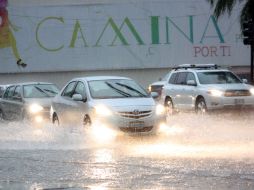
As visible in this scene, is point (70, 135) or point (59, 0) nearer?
point (70, 135)

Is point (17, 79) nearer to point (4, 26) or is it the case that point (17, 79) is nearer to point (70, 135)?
point (4, 26)

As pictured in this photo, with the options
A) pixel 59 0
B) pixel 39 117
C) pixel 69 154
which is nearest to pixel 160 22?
pixel 59 0

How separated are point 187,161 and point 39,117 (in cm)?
994

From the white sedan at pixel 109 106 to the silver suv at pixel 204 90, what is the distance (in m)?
4.86

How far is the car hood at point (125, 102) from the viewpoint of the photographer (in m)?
14.8

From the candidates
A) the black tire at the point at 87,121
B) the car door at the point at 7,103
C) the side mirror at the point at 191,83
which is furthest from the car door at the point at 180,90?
the black tire at the point at 87,121

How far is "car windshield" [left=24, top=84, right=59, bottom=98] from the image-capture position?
21.7m

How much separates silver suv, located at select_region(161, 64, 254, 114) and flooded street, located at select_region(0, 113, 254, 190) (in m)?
3.25

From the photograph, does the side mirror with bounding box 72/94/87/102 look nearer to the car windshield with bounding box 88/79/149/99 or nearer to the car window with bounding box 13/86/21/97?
the car windshield with bounding box 88/79/149/99

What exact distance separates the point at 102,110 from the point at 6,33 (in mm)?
27610

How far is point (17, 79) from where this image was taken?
4200cm

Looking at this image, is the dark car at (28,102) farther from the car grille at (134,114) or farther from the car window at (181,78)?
the car grille at (134,114)

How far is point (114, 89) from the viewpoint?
1600 centimetres

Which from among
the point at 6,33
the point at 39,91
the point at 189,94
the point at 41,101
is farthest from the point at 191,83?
the point at 6,33
